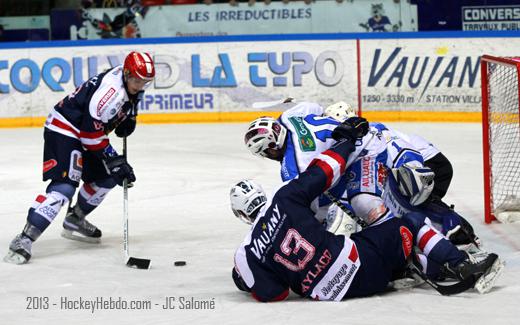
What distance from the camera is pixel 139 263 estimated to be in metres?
6.21

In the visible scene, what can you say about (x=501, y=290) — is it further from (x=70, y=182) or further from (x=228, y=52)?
(x=228, y=52)

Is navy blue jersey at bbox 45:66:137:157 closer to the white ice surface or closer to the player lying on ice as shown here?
the white ice surface

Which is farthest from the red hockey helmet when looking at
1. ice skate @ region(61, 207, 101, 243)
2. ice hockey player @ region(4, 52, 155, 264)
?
ice skate @ region(61, 207, 101, 243)

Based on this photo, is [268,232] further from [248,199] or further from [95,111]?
[95,111]

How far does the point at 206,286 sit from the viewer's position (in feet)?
18.6

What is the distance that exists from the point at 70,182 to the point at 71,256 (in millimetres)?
461

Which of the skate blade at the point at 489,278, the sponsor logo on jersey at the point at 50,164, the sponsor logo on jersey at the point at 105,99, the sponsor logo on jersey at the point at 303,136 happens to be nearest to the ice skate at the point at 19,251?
the sponsor logo on jersey at the point at 50,164

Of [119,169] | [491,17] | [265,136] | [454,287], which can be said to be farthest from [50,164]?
[491,17]

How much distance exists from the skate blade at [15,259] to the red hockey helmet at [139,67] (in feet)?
4.12

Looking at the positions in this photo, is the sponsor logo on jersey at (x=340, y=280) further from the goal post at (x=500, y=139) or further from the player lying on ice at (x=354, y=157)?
the goal post at (x=500, y=139)

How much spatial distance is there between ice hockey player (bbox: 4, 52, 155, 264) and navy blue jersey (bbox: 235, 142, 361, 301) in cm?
161

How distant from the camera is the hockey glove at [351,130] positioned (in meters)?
5.31

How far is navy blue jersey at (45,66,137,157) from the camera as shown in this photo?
6.44 meters

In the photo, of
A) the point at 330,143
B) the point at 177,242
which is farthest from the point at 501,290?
the point at 177,242
